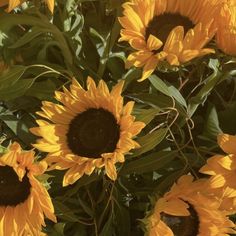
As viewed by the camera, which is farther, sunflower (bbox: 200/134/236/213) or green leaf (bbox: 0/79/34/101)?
green leaf (bbox: 0/79/34/101)

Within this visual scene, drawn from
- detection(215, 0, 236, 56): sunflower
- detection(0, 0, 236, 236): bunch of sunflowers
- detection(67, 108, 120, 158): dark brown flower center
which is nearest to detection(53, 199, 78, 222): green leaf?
detection(0, 0, 236, 236): bunch of sunflowers

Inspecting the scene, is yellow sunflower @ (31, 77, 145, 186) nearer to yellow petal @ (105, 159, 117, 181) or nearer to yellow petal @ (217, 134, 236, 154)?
yellow petal @ (105, 159, 117, 181)

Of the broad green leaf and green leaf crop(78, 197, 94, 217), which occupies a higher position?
the broad green leaf

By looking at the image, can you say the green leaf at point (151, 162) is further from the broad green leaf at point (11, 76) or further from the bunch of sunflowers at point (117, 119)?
the broad green leaf at point (11, 76)

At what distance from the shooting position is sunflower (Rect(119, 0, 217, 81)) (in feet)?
2.31

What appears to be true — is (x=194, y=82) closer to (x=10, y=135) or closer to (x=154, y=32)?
(x=154, y=32)

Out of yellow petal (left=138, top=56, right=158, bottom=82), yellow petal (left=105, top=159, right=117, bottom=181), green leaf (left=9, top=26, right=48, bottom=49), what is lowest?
yellow petal (left=105, top=159, right=117, bottom=181)

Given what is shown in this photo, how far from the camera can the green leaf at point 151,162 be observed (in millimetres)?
830

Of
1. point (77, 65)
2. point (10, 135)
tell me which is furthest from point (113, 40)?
point (10, 135)

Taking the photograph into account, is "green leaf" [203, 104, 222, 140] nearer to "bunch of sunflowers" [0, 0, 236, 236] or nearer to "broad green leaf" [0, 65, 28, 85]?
"bunch of sunflowers" [0, 0, 236, 236]

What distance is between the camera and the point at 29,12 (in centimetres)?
86

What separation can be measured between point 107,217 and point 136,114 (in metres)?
0.22

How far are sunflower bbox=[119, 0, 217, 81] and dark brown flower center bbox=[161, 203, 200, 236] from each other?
0.72 ft

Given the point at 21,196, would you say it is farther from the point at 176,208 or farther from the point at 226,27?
the point at 226,27
